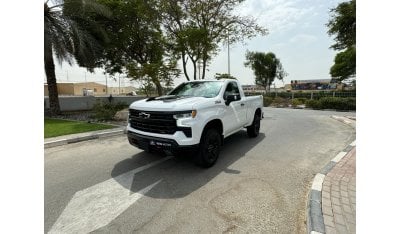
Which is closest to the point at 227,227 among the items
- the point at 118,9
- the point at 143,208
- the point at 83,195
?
the point at 143,208

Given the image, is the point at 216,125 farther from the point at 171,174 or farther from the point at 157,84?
the point at 157,84

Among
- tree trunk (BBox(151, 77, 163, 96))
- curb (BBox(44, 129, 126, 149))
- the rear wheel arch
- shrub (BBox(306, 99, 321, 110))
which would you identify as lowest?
curb (BBox(44, 129, 126, 149))

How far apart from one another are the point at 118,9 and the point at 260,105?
12.1 metres

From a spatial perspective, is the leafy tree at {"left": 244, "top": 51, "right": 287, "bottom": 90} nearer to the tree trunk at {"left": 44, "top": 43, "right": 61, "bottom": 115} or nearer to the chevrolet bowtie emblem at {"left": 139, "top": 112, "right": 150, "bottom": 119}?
the tree trunk at {"left": 44, "top": 43, "right": 61, "bottom": 115}

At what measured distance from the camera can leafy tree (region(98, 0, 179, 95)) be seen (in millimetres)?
12578

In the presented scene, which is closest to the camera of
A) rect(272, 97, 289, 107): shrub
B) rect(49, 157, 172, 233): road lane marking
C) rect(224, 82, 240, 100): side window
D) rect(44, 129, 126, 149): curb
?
rect(49, 157, 172, 233): road lane marking

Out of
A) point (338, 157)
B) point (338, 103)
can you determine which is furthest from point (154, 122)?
point (338, 103)

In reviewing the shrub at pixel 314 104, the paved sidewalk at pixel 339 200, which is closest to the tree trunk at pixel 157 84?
the paved sidewalk at pixel 339 200

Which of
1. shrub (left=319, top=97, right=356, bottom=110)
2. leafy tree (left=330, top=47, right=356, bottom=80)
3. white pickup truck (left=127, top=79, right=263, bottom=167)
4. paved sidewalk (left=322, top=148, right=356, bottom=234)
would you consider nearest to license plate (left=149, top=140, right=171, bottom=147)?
white pickup truck (left=127, top=79, right=263, bottom=167)

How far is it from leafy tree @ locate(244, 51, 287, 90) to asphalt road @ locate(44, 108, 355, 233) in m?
39.8

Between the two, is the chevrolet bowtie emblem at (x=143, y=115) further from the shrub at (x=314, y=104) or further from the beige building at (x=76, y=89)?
the beige building at (x=76, y=89)

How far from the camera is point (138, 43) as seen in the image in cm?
1697

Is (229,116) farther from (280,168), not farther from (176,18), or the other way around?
(176,18)

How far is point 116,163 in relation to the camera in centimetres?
523
